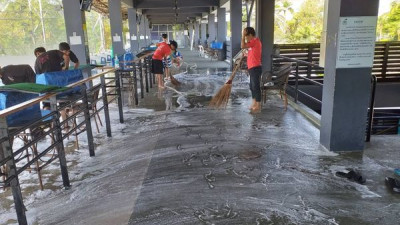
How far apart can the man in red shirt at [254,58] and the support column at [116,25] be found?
26.7ft

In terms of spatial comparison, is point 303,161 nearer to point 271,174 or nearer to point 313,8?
point 271,174

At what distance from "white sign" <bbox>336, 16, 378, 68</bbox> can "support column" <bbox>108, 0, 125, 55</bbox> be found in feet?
35.4

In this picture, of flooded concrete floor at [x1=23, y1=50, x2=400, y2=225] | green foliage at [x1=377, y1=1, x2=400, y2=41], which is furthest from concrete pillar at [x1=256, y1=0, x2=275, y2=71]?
green foliage at [x1=377, y1=1, x2=400, y2=41]

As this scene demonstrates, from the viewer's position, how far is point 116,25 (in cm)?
1363

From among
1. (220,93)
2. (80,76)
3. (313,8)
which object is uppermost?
(313,8)

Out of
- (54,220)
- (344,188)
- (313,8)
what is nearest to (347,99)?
(344,188)

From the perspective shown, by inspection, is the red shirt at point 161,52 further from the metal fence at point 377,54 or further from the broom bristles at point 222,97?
the metal fence at point 377,54

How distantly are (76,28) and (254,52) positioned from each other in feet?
14.6

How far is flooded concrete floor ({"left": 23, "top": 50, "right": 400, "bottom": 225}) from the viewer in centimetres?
300

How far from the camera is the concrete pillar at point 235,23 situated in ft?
46.4

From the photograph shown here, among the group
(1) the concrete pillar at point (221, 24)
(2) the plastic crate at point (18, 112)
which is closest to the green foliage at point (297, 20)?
(1) the concrete pillar at point (221, 24)

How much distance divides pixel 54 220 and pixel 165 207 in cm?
100

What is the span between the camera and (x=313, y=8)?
33156 millimetres

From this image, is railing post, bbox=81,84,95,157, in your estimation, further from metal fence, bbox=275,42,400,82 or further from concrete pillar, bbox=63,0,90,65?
metal fence, bbox=275,42,400,82
